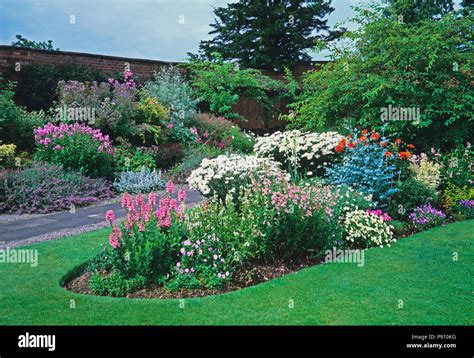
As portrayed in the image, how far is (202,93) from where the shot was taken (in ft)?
52.9

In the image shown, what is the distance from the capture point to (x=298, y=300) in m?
4.19

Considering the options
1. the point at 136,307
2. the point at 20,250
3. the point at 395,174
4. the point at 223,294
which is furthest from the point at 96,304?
the point at 395,174

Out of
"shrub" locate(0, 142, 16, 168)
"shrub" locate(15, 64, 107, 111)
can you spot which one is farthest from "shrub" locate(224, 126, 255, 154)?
"shrub" locate(0, 142, 16, 168)

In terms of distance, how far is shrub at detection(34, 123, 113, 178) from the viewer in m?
9.71

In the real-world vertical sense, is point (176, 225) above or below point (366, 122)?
below

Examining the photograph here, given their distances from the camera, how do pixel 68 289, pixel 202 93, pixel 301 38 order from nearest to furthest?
pixel 68 289 → pixel 202 93 → pixel 301 38

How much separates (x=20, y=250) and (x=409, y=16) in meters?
19.4

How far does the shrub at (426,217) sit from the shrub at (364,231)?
82 centimetres

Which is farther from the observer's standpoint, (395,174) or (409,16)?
(409,16)

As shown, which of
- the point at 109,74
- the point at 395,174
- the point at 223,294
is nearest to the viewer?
the point at 223,294

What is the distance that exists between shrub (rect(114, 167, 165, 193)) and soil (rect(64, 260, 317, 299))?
468 cm

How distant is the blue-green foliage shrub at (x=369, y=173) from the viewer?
279 inches

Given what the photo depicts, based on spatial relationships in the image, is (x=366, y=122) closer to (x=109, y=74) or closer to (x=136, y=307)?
(x=136, y=307)

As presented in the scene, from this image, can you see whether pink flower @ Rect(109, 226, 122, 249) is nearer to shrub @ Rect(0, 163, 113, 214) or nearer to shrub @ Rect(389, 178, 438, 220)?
shrub @ Rect(0, 163, 113, 214)
